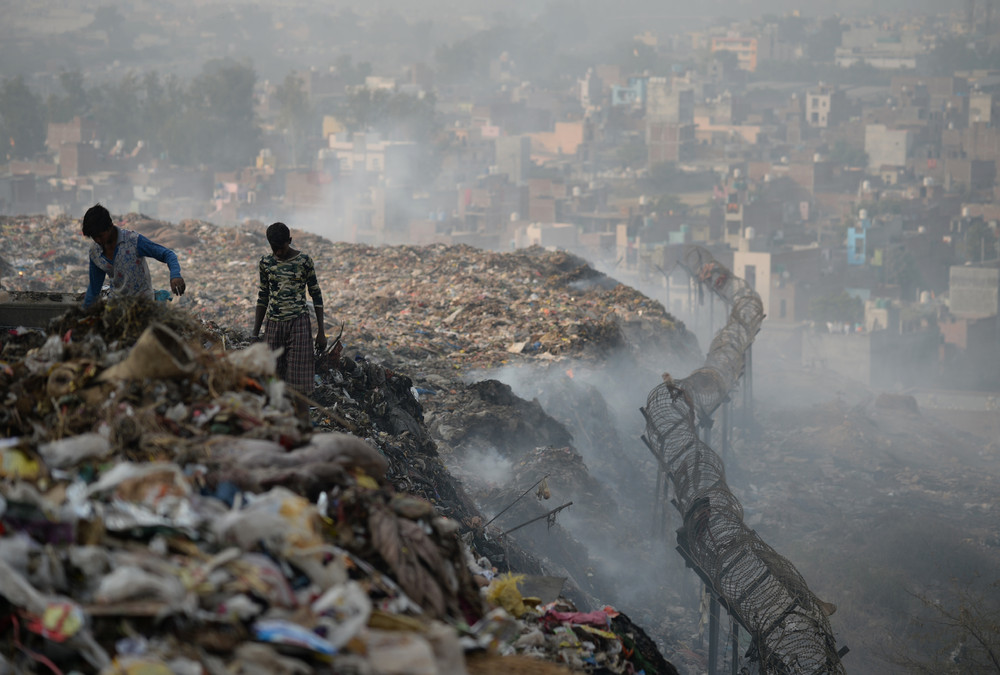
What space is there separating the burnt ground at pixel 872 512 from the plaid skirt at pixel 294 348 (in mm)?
7119

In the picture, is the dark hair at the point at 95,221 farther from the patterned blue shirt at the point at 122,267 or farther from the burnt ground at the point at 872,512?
the burnt ground at the point at 872,512

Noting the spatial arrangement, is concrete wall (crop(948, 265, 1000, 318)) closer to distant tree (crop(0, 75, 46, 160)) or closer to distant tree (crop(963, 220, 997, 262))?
distant tree (crop(963, 220, 997, 262))

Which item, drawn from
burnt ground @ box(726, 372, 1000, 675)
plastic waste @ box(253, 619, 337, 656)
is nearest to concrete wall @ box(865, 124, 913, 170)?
burnt ground @ box(726, 372, 1000, 675)

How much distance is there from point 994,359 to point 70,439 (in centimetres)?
3802

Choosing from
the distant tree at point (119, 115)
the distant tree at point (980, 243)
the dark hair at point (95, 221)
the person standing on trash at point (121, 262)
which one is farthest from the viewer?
the distant tree at point (119, 115)

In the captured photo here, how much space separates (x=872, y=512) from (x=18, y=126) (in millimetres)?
55766

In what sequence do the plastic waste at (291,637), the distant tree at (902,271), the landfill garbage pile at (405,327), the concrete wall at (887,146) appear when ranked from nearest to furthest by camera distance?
the plastic waste at (291,637) < the landfill garbage pile at (405,327) < the distant tree at (902,271) < the concrete wall at (887,146)

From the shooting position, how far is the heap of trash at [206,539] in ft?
7.48

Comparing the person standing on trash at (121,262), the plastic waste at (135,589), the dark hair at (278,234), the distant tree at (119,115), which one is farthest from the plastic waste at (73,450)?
the distant tree at (119,115)

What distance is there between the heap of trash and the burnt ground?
25.3ft

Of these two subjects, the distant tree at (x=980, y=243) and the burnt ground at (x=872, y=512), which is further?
the distant tree at (x=980, y=243)

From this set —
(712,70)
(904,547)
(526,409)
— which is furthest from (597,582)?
(712,70)

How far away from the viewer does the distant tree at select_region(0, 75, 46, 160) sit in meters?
54.2

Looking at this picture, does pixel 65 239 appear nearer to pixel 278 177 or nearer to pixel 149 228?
pixel 149 228
